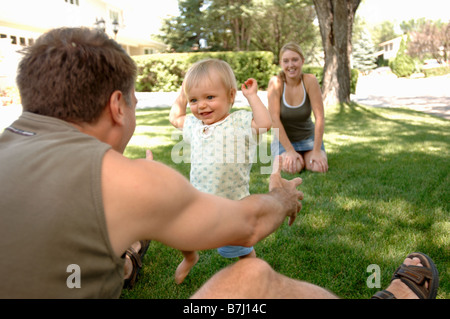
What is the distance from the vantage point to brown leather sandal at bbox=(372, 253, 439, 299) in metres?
2.10

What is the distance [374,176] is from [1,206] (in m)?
4.35

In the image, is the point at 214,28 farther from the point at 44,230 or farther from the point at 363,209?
the point at 44,230

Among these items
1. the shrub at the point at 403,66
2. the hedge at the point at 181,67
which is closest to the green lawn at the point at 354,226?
the hedge at the point at 181,67

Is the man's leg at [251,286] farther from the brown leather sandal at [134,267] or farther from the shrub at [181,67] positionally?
the shrub at [181,67]

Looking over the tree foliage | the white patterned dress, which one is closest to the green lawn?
the white patterned dress

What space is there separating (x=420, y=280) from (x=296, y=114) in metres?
3.47

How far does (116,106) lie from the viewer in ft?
4.66

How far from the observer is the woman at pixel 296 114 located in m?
5.16

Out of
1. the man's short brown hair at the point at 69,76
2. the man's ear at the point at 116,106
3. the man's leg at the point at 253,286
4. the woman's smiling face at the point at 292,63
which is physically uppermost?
the woman's smiling face at the point at 292,63

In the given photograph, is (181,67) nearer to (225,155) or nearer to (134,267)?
(225,155)

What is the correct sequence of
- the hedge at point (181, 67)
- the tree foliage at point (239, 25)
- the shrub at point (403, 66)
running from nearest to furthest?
1. the hedge at point (181, 67)
2. the tree foliage at point (239, 25)
3. the shrub at point (403, 66)

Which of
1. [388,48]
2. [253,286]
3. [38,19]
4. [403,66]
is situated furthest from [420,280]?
[388,48]

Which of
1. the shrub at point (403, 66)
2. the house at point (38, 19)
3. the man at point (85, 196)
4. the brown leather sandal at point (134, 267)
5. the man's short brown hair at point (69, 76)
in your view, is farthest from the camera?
the shrub at point (403, 66)

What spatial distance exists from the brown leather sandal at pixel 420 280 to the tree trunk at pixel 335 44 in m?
9.97
